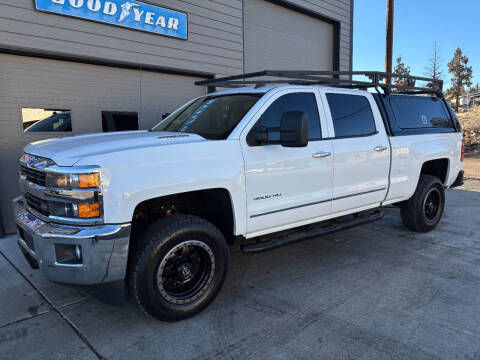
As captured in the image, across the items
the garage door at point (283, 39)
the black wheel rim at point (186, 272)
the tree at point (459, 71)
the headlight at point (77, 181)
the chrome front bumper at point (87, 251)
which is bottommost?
the black wheel rim at point (186, 272)

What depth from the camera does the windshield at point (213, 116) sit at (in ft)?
12.1

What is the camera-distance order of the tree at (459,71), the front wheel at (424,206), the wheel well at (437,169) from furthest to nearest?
the tree at (459,71) < the wheel well at (437,169) < the front wheel at (424,206)

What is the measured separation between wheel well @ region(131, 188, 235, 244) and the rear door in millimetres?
1366

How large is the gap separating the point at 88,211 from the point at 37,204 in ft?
2.14

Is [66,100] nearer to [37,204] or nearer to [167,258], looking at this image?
[37,204]

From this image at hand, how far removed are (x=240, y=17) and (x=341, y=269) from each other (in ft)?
21.8

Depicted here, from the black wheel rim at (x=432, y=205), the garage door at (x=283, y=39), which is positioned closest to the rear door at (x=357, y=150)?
the black wheel rim at (x=432, y=205)

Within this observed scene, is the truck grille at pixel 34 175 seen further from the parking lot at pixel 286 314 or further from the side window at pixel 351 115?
the side window at pixel 351 115

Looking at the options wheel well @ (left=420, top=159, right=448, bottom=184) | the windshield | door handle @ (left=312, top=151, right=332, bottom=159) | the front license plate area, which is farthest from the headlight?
wheel well @ (left=420, top=159, right=448, bottom=184)

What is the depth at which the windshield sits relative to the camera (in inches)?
145

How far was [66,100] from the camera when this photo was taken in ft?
20.8

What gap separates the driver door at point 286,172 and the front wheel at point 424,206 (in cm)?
199

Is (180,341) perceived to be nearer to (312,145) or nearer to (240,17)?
(312,145)

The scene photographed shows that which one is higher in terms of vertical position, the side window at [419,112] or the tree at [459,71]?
the tree at [459,71]
